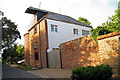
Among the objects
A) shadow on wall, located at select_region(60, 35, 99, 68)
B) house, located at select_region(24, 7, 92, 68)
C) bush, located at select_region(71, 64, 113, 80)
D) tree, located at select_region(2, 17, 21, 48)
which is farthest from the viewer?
tree, located at select_region(2, 17, 21, 48)

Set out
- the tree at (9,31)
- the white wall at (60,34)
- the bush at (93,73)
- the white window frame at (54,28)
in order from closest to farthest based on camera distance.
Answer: the bush at (93,73), the white wall at (60,34), the white window frame at (54,28), the tree at (9,31)

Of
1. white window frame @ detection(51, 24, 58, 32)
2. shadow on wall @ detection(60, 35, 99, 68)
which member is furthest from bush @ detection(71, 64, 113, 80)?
white window frame @ detection(51, 24, 58, 32)

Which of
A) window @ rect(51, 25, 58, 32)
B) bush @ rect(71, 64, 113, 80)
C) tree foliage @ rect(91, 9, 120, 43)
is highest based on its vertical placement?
window @ rect(51, 25, 58, 32)

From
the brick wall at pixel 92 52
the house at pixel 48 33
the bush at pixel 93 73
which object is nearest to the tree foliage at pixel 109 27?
the brick wall at pixel 92 52

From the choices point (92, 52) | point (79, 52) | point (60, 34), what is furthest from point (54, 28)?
point (92, 52)

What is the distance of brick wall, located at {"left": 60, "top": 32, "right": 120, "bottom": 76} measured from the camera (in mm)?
7395

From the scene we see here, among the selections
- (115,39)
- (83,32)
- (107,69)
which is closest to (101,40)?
(115,39)

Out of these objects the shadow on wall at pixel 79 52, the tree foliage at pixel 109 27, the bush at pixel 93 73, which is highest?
the tree foliage at pixel 109 27

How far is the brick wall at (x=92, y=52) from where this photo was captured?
7.39m

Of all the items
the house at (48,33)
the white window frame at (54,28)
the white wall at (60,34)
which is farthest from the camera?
the white window frame at (54,28)

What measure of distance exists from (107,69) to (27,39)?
20817 millimetres

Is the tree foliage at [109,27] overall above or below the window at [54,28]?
below

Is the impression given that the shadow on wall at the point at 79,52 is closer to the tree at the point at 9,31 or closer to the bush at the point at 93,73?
the bush at the point at 93,73

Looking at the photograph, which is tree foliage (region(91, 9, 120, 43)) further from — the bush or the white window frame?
the white window frame
